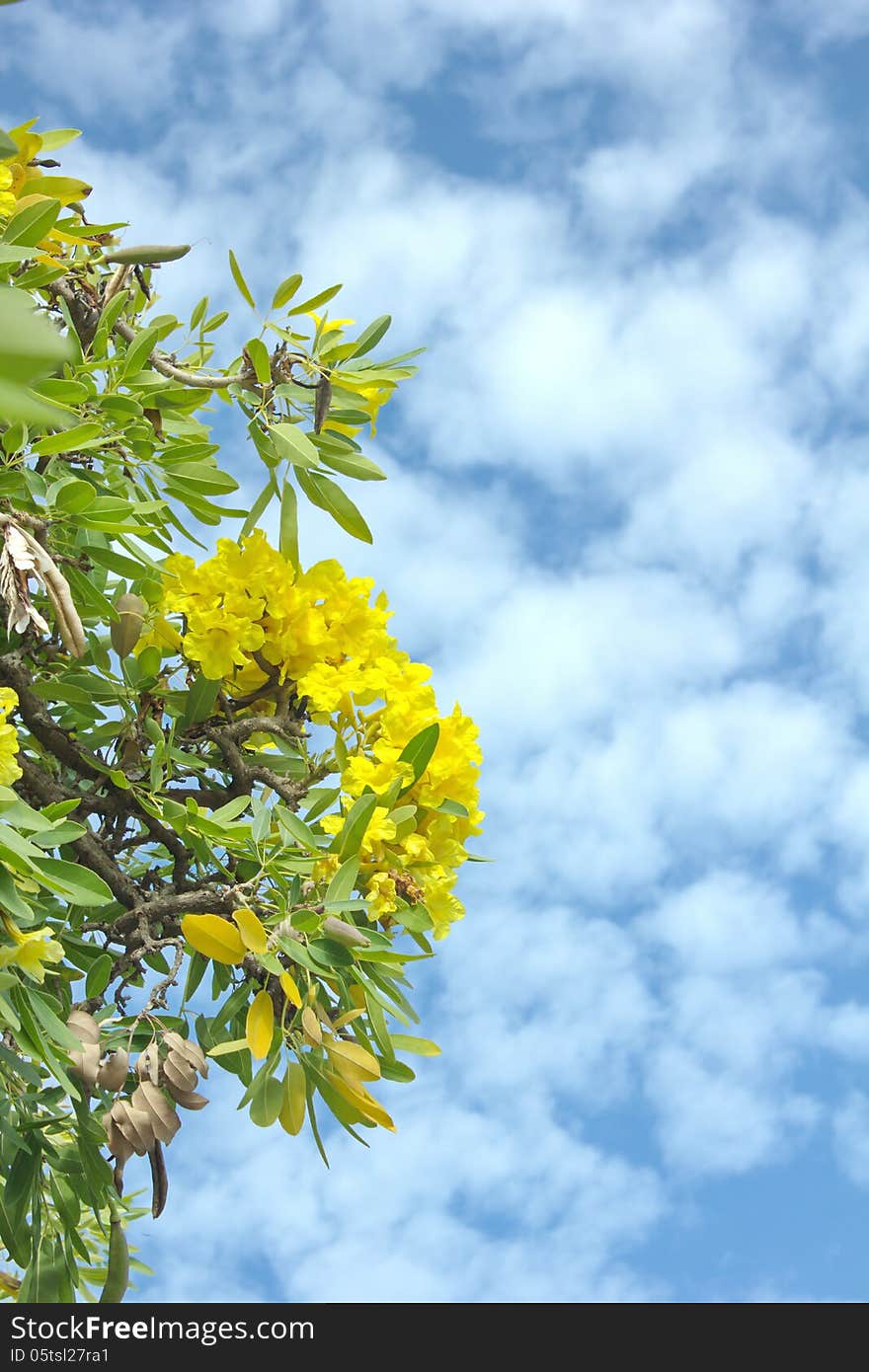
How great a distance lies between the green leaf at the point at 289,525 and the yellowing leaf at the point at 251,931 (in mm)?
730

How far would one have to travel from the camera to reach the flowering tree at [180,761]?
1.85 meters

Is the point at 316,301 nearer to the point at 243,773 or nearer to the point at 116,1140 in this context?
the point at 243,773

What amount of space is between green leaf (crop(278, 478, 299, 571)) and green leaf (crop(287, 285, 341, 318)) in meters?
0.30

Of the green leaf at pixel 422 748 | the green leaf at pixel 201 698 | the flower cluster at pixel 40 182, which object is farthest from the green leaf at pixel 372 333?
the green leaf at pixel 422 748

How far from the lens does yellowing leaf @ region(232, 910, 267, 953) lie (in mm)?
1737

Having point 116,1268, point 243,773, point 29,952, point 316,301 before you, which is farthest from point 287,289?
point 116,1268

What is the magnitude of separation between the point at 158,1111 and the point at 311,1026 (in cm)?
24

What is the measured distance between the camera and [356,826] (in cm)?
183

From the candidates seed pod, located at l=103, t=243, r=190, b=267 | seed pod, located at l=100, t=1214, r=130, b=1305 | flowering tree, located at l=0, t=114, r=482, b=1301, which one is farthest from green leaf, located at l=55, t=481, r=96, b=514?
seed pod, located at l=100, t=1214, r=130, b=1305

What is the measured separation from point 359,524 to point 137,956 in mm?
838

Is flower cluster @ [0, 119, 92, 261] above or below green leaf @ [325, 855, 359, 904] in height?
above

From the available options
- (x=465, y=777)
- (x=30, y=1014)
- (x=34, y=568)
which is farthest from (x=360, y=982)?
(x=34, y=568)

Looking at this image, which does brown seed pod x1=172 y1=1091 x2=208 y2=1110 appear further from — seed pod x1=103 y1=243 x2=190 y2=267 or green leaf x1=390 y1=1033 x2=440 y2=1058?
seed pod x1=103 y1=243 x2=190 y2=267

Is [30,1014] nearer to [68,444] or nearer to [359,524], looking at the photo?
[68,444]
